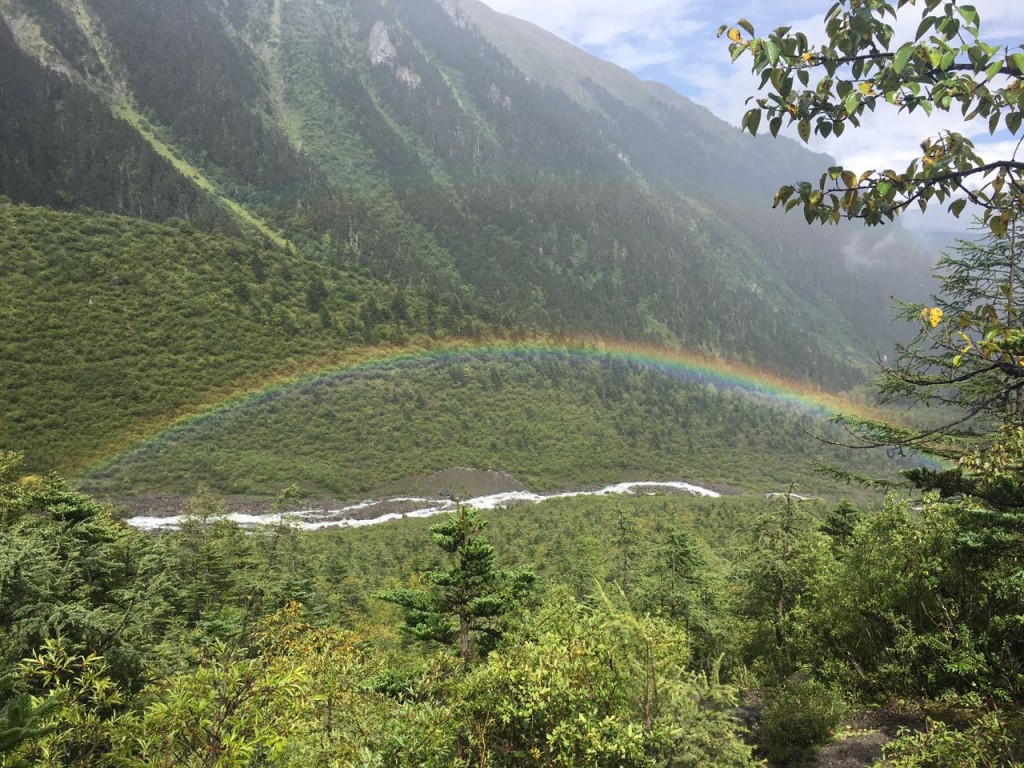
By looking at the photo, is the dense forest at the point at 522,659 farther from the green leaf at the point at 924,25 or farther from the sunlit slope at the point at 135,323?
the sunlit slope at the point at 135,323

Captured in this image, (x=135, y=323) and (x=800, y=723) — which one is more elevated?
(x=800, y=723)

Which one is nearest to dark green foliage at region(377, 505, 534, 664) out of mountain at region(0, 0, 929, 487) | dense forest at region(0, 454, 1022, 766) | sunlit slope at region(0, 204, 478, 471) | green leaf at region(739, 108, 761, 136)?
dense forest at region(0, 454, 1022, 766)

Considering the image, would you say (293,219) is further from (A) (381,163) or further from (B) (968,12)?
(B) (968,12)

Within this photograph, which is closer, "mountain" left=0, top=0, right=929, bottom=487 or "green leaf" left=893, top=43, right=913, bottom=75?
"green leaf" left=893, top=43, right=913, bottom=75

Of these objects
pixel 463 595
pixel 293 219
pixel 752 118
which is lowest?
pixel 463 595

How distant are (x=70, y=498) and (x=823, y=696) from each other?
53.4 feet

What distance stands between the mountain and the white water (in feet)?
40.6

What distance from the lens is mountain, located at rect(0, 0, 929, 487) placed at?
185ft

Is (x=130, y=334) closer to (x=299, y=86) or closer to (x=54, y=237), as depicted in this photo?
(x=54, y=237)

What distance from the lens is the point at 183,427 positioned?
52.4 m

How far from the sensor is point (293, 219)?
10206cm

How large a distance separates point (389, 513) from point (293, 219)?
74159 mm

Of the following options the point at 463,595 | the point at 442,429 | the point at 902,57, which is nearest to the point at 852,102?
the point at 902,57

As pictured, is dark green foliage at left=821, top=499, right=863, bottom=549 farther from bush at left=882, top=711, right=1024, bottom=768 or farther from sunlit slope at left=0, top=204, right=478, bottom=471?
sunlit slope at left=0, top=204, right=478, bottom=471
